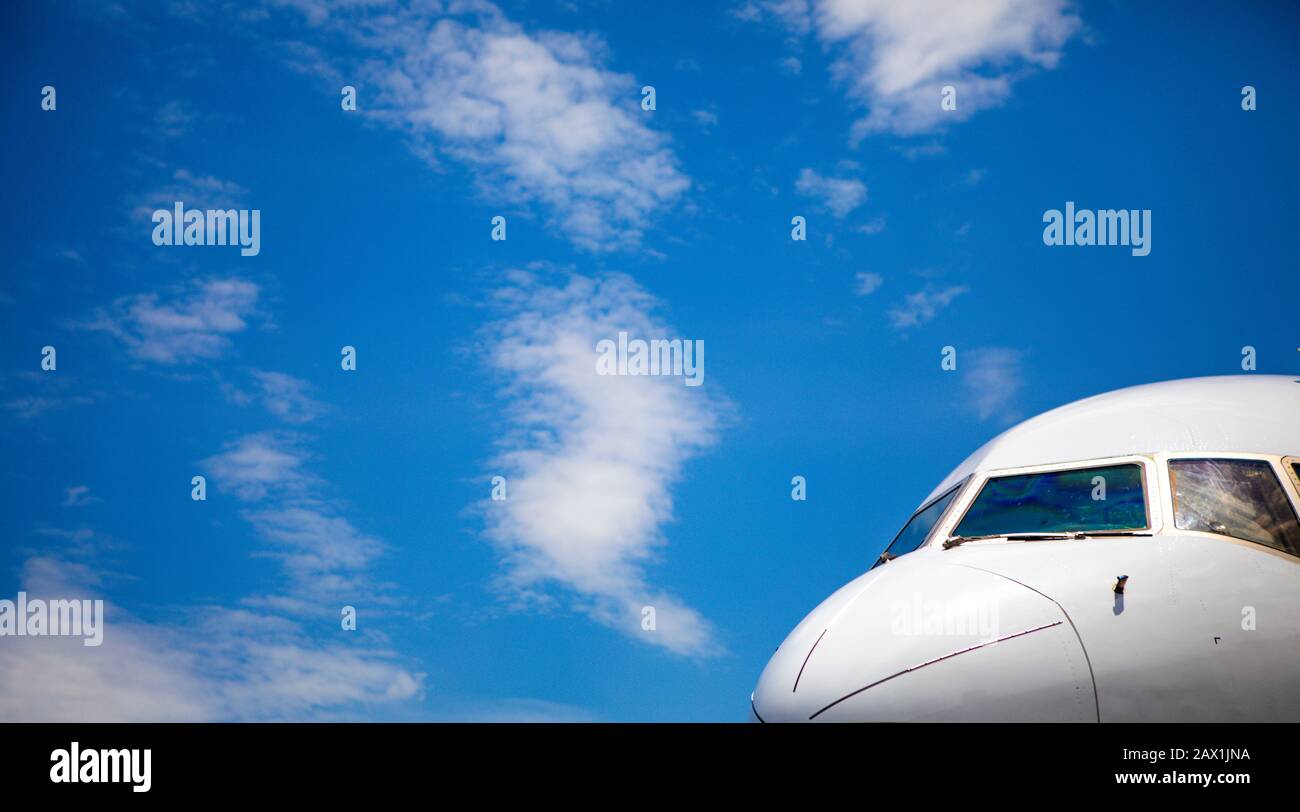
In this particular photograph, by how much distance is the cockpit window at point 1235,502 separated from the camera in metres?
8.22

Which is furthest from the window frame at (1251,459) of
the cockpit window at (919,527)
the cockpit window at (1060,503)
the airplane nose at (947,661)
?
the cockpit window at (919,527)

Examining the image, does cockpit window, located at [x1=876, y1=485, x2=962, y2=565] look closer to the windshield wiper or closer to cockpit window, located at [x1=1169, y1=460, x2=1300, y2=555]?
the windshield wiper

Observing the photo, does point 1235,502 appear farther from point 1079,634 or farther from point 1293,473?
point 1079,634

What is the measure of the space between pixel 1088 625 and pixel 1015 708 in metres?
0.93

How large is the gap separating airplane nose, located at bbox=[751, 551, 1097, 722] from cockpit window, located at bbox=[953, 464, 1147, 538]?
4.39ft

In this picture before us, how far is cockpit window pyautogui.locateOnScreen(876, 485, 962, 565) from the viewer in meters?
11.1

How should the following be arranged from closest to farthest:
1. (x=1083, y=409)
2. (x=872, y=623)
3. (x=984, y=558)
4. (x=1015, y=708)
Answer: (x=1015, y=708), (x=872, y=623), (x=984, y=558), (x=1083, y=409)

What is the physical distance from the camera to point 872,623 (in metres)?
8.09

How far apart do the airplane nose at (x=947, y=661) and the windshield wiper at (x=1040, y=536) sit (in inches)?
39.5

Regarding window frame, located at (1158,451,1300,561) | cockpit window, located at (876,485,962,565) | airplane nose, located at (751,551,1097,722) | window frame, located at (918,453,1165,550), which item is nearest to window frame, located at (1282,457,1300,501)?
window frame, located at (1158,451,1300,561)
